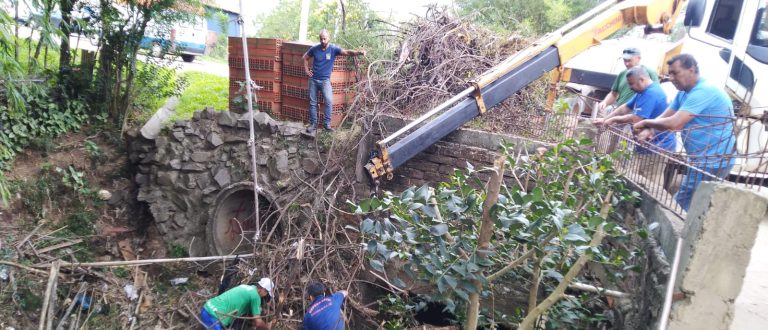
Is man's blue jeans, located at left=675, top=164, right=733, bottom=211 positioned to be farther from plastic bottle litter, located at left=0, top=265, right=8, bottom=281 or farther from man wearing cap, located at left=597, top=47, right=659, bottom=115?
plastic bottle litter, located at left=0, top=265, right=8, bottom=281

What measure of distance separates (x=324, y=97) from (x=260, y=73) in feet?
4.26

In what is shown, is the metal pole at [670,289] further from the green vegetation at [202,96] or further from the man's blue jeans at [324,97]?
the green vegetation at [202,96]

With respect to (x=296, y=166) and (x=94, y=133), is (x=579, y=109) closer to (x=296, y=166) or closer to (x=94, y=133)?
(x=296, y=166)

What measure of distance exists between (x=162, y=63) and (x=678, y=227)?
8.21 metres

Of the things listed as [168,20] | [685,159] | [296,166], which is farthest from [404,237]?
[168,20]

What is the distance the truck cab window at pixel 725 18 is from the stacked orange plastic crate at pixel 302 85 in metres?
5.79

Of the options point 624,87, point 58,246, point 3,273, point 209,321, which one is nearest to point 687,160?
point 624,87

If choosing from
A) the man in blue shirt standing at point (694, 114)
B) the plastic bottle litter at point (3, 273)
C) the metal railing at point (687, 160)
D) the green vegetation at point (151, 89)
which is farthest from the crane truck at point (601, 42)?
the green vegetation at point (151, 89)

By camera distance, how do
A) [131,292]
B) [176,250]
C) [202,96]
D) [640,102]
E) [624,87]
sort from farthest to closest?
[202,96] < [176,250] < [131,292] < [624,87] < [640,102]

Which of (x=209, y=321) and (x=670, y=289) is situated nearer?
(x=670, y=289)

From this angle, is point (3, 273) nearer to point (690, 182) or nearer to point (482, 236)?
point (482, 236)

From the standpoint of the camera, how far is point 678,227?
270 cm

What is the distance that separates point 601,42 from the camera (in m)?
6.34

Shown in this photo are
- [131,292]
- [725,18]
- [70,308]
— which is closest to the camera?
[70,308]
